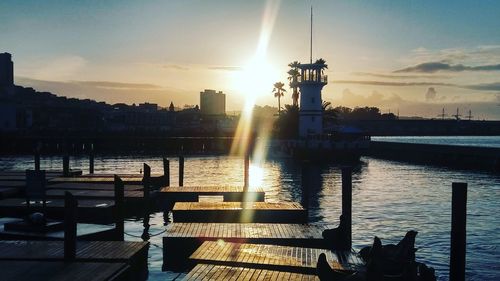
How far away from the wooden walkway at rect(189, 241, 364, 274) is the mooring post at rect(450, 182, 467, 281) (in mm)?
2283

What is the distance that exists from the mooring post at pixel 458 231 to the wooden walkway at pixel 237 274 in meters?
3.73

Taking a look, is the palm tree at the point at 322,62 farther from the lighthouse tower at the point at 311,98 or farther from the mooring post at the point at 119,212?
the mooring post at the point at 119,212

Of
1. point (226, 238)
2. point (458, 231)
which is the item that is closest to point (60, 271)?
point (226, 238)

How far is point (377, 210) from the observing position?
108 ft

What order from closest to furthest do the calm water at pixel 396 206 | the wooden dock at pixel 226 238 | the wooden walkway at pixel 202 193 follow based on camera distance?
the wooden dock at pixel 226 238 < the calm water at pixel 396 206 < the wooden walkway at pixel 202 193

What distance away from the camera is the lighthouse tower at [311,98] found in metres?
78.2

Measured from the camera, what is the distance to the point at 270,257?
14922 mm

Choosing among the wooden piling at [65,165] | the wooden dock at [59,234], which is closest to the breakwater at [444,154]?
the wooden piling at [65,165]

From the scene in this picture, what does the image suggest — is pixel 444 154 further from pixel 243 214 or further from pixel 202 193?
pixel 243 214

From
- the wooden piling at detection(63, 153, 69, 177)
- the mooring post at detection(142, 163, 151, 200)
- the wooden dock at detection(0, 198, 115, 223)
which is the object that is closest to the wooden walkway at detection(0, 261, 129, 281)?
the wooden dock at detection(0, 198, 115, 223)

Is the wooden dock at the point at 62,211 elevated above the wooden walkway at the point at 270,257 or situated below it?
below

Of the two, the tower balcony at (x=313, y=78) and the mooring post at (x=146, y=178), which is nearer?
the mooring post at (x=146, y=178)

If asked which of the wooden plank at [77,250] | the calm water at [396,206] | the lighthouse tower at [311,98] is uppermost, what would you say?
the lighthouse tower at [311,98]

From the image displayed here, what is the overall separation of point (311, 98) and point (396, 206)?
44.3m
